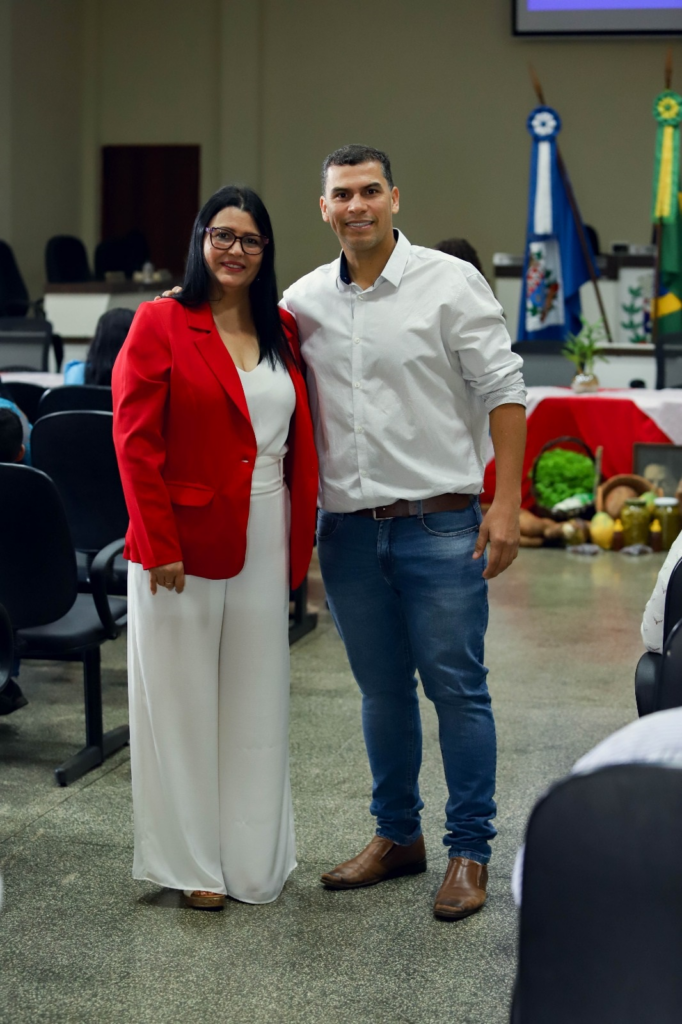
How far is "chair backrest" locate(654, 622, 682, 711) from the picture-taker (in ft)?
4.86

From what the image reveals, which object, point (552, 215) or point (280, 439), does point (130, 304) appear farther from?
point (280, 439)

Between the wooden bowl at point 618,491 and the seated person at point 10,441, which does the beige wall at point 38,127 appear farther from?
the seated person at point 10,441

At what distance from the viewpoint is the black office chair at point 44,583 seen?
8.69 feet

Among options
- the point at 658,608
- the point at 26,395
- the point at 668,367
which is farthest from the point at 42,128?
the point at 658,608

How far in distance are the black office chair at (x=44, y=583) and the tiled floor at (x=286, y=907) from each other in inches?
11.8

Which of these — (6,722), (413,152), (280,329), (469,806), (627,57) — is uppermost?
(627,57)

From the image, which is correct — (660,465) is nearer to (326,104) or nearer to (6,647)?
(6,647)

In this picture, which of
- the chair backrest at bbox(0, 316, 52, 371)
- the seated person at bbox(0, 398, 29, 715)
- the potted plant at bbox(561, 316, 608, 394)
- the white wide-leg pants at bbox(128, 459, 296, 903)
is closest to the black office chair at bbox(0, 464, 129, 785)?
the seated person at bbox(0, 398, 29, 715)

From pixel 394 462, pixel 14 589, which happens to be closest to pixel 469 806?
pixel 394 462

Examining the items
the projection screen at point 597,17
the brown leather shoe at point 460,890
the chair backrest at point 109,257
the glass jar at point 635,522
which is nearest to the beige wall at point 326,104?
the projection screen at point 597,17

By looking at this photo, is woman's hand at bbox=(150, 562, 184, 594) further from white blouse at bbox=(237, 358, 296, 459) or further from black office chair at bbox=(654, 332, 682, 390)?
black office chair at bbox=(654, 332, 682, 390)

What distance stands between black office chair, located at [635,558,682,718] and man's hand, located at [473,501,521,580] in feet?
0.89

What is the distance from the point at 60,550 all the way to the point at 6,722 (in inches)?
33.4

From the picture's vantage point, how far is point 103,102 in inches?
495
